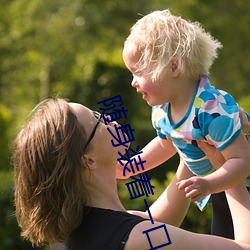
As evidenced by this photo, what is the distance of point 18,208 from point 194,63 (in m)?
0.91

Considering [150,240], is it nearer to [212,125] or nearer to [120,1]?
[212,125]

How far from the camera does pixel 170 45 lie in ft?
9.01

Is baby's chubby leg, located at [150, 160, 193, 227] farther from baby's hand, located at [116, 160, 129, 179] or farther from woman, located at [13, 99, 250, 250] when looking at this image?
woman, located at [13, 99, 250, 250]

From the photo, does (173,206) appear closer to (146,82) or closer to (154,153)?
(154,153)

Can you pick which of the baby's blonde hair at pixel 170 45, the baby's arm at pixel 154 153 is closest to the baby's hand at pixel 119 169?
the baby's arm at pixel 154 153

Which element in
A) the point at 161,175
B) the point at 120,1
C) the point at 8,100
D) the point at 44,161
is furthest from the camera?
the point at 8,100

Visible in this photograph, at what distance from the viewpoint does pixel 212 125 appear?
8.64 feet

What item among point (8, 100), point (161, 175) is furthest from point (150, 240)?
point (8, 100)

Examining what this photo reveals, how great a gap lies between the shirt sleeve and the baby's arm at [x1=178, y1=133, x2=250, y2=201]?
3cm

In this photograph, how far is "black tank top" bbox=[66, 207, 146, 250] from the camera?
8.34ft

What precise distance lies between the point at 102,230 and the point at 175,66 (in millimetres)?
689

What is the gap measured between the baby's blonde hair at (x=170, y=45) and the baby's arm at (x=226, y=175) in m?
0.35

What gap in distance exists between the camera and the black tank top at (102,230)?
2543 mm

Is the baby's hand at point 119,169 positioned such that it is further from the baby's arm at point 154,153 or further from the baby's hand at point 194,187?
the baby's hand at point 194,187
